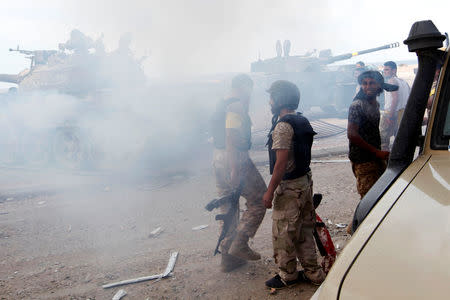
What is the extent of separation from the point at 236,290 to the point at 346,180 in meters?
3.72

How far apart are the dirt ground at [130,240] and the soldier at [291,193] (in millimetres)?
190

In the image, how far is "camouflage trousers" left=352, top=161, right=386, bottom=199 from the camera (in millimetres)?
3688

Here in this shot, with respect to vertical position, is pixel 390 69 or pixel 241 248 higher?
pixel 390 69

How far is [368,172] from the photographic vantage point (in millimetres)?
3717

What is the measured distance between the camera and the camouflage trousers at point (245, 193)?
383cm

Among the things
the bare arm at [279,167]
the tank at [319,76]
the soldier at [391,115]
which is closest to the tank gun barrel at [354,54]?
the tank at [319,76]

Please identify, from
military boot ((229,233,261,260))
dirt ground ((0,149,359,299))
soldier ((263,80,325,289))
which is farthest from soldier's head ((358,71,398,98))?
military boot ((229,233,261,260))

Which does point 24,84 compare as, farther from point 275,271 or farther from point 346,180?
point 275,271

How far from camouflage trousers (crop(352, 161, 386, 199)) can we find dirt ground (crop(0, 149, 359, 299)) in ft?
2.34

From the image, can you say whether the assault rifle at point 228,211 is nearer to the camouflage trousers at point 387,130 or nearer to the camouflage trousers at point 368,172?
the camouflage trousers at point 368,172

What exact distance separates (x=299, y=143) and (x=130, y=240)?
262 centimetres


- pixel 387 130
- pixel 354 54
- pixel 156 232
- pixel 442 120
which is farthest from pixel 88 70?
pixel 442 120

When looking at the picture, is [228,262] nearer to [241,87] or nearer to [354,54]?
[241,87]

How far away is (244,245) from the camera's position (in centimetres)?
379
